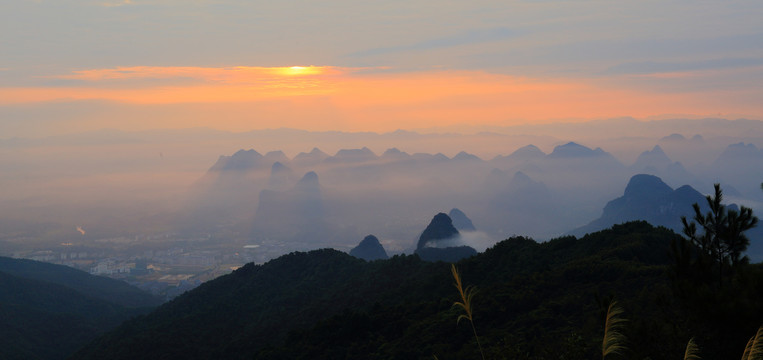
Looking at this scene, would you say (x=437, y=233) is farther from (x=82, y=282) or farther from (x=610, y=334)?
(x=610, y=334)

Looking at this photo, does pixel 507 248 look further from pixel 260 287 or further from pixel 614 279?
pixel 260 287

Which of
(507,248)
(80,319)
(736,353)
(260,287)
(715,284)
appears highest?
(715,284)

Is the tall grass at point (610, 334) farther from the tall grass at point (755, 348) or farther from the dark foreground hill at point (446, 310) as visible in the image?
the dark foreground hill at point (446, 310)

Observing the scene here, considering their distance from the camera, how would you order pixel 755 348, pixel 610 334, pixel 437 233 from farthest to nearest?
1. pixel 437 233
2. pixel 755 348
3. pixel 610 334

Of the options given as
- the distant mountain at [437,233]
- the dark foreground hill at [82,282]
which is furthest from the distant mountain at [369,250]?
the dark foreground hill at [82,282]

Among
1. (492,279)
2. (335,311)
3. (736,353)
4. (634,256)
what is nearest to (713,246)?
(736,353)

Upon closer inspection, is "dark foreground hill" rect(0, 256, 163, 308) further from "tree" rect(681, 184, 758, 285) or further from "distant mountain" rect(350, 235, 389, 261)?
"tree" rect(681, 184, 758, 285)

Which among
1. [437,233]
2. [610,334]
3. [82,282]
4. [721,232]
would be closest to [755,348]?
[610,334]
